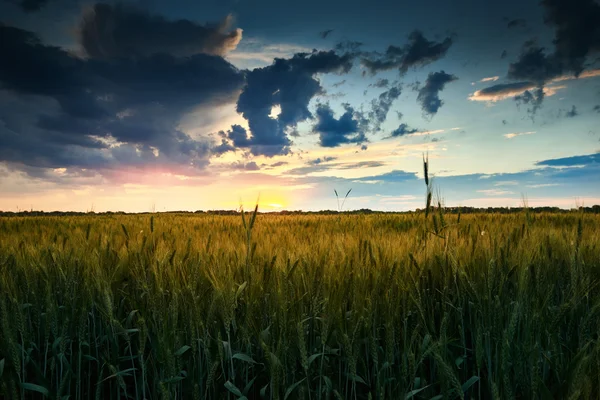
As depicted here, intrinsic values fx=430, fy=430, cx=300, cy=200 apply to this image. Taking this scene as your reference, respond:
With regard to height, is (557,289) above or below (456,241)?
below

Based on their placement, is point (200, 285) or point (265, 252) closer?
point (200, 285)

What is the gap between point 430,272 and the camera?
8.20ft

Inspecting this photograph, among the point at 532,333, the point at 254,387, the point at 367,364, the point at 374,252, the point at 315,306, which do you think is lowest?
the point at 254,387

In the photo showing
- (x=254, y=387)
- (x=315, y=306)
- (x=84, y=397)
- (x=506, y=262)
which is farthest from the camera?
(x=506, y=262)

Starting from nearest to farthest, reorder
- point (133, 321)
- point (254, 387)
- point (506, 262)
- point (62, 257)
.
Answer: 1. point (254, 387)
2. point (133, 321)
3. point (506, 262)
4. point (62, 257)

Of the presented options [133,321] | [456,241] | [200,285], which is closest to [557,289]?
[456,241]

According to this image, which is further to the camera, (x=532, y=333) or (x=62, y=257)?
(x=62, y=257)

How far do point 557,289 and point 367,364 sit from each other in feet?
4.96

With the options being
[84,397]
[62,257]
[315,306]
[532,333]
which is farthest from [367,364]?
[62,257]

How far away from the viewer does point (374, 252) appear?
106 inches

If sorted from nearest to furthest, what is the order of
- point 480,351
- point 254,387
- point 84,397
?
1. point 480,351
2. point 254,387
3. point 84,397

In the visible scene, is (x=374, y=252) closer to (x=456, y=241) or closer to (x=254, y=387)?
(x=456, y=241)

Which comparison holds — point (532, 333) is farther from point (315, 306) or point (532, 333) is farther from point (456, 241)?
point (456, 241)

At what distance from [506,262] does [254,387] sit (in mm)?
1655
